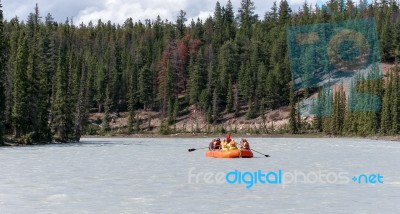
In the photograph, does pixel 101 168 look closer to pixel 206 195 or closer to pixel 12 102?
pixel 206 195

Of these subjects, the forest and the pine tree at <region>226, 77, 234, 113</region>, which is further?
Result: the pine tree at <region>226, 77, 234, 113</region>

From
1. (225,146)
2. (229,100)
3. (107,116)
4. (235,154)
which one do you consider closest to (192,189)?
(235,154)

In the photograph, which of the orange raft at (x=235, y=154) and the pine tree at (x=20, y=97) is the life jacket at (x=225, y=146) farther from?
the pine tree at (x=20, y=97)

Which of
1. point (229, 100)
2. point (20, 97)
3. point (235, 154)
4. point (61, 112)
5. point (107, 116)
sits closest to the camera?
point (235, 154)

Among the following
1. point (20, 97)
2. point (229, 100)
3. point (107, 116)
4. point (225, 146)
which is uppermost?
point (229, 100)

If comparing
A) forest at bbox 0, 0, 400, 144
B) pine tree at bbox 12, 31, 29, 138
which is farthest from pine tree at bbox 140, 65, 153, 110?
pine tree at bbox 12, 31, 29, 138

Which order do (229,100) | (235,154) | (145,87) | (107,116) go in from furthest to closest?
1. (145,87)
2. (229,100)
3. (107,116)
4. (235,154)

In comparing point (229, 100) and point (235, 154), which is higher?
point (229, 100)

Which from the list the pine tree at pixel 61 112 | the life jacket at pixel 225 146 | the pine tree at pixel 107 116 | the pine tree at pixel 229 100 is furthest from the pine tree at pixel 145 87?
the life jacket at pixel 225 146

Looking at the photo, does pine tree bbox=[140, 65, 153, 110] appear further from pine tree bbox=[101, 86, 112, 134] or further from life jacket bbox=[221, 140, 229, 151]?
life jacket bbox=[221, 140, 229, 151]

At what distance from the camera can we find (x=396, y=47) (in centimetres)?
17288

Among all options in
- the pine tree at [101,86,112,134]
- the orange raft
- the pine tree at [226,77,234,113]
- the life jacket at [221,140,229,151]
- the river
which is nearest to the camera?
the river

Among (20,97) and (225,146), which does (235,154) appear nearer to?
(225,146)

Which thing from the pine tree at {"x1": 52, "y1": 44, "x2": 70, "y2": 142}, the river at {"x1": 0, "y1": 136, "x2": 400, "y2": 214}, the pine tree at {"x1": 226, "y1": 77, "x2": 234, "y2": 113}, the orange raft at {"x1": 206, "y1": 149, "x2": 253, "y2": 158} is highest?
the pine tree at {"x1": 226, "y1": 77, "x2": 234, "y2": 113}
